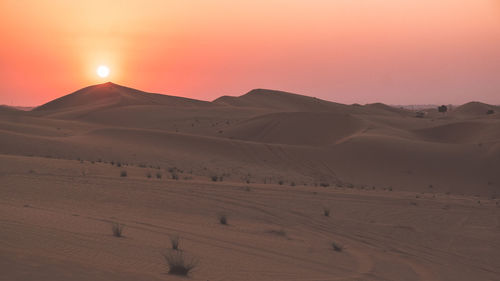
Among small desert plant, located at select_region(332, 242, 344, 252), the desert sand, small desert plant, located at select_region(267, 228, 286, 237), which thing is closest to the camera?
the desert sand

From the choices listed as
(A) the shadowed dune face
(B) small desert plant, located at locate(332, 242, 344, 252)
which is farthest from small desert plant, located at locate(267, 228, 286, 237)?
(A) the shadowed dune face

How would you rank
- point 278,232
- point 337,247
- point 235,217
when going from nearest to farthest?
point 337,247 < point 278,232 < point 235,217

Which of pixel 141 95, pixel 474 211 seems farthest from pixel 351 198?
pixel 141 95

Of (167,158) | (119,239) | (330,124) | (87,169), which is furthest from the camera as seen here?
(330,124)

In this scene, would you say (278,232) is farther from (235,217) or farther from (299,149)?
(299,149)

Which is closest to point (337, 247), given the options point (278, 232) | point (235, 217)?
point (278, 232)

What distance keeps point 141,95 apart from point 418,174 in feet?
266

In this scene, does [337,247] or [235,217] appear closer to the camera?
[337,247]

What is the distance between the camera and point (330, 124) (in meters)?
51.8

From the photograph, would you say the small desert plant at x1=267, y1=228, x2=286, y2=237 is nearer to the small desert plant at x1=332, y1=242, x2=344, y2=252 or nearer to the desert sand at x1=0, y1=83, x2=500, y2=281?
the desert sand at x1=0, y1=83, x2=500, y2=281

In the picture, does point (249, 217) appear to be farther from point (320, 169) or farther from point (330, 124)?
point (330, 124)

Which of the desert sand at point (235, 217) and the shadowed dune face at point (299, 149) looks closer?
the desert sand at point (235, 217)

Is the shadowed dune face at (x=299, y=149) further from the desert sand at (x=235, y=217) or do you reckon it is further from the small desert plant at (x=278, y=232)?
the small desert plant at (x=278, y=232)

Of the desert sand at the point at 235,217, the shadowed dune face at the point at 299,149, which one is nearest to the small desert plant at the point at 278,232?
the desert sand at the point at 235,217
